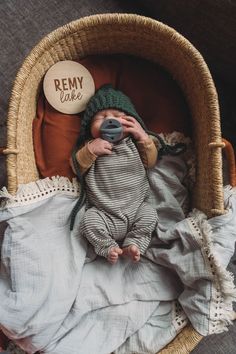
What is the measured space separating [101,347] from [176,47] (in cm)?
75

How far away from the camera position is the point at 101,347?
0.99 meters

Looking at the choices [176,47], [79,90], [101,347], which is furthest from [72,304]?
[176,47]

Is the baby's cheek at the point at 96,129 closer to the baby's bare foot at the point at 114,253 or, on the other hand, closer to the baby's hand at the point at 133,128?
the baby's hand at the point at 133,128

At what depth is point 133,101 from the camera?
119 centimetres

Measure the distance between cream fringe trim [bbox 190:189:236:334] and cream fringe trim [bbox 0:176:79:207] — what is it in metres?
0.38

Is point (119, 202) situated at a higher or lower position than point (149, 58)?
lower

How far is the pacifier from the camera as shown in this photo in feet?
3.35

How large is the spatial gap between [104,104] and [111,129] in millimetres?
68

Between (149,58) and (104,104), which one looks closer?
(104,104)

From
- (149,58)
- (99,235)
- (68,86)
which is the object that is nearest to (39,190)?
(99,235)

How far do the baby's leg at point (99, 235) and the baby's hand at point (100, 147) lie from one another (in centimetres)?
15

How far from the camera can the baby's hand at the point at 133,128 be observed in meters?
1.04

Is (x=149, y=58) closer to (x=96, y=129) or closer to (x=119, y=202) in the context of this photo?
(x=96, y=129)

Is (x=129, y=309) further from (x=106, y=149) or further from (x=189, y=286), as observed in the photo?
(x=106, y=149)
